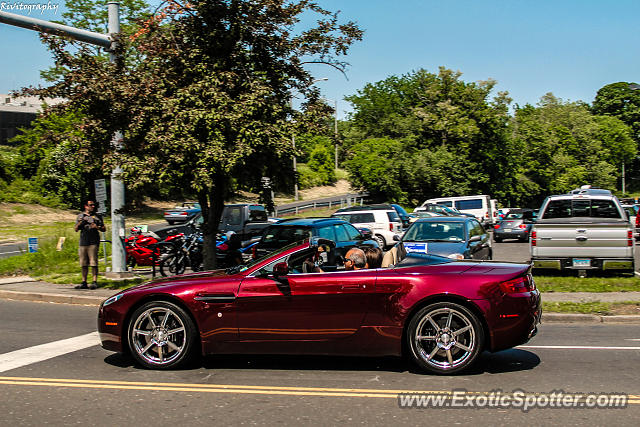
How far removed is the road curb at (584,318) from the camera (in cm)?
981

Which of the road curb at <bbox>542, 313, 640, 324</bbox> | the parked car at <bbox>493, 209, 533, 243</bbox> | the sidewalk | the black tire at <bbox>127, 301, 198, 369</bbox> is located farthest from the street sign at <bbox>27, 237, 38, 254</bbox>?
the parked car at <bbox>493, 209, 533, 243</bbox>

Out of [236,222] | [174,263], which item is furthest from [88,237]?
[236,222]

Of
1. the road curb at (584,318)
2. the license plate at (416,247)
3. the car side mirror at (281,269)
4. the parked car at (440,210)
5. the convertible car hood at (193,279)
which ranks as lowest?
the road curb at (584,318)

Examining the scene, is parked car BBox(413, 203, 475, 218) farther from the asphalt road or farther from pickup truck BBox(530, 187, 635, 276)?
the asphalt road

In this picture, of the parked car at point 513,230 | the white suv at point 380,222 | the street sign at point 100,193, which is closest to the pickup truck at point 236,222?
the street sign at point 100,193

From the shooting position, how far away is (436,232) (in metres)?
Answer: 15.2

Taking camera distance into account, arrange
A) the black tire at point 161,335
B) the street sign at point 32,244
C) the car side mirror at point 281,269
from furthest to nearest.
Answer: the street sign at point 32,244
the black tire at point 161,335
the car side mirror at point 281,269

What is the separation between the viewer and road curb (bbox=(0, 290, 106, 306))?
12312mm

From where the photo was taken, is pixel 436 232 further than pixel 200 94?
Yes

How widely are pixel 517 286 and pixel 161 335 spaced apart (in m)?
3.84

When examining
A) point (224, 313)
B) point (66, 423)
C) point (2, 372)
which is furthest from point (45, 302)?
point (66, 423)

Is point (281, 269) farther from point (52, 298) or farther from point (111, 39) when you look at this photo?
point (111, 39)

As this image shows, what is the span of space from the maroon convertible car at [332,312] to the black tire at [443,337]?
0.01 meters

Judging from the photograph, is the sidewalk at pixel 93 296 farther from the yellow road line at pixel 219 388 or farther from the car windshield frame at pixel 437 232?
the yellow road line at pixel 219 388
